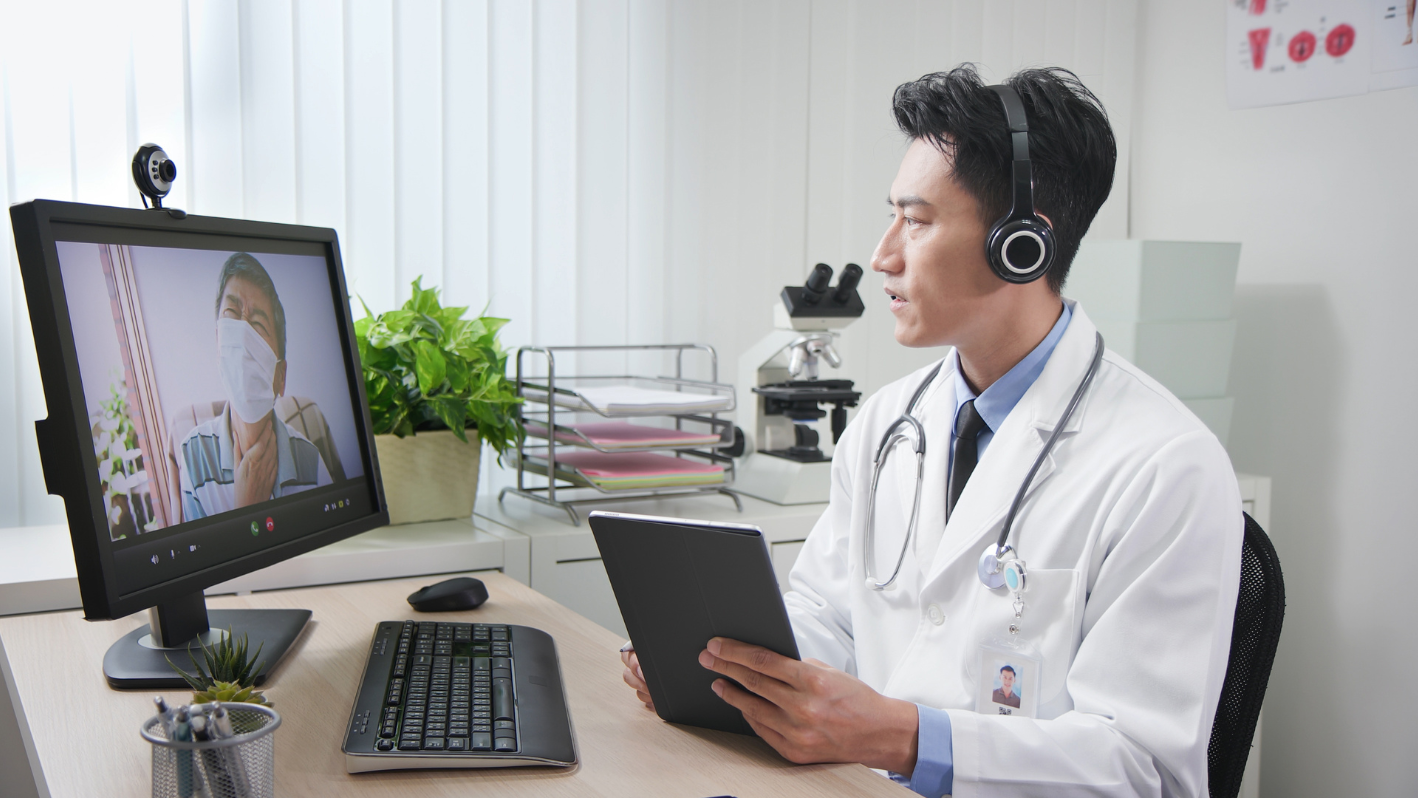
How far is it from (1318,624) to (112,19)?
270cm

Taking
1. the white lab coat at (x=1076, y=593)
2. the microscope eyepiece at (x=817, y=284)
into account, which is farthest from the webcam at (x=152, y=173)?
the microscope eyepiece at (x=817, y=284)

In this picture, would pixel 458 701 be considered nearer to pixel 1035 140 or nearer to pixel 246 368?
pixel 246 368

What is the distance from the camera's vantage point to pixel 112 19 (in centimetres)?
171

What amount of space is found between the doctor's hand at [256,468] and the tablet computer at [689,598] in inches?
16.9

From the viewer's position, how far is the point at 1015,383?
4.04 ft

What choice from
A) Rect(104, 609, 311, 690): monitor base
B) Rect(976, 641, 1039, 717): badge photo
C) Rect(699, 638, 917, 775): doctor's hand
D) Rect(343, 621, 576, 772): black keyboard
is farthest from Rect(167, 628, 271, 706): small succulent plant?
Rect(976, 641, 1039, 717): badge photo

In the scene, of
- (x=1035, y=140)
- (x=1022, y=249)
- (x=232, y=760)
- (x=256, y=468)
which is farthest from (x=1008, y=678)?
(x=256, y=468)

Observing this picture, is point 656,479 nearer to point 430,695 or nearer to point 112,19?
point 430,695

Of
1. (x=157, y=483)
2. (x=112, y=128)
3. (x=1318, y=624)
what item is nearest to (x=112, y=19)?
(x=112, y=128)

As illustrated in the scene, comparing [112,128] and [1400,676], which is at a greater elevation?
[112,128]

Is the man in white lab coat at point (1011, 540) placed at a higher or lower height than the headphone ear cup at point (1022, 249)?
lower

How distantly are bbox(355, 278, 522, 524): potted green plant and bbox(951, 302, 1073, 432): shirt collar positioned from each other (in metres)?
0.83

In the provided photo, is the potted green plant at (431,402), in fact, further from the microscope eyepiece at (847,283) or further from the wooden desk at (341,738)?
the microscope eyepiece at (847,283)

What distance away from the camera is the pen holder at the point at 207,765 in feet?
2.31
